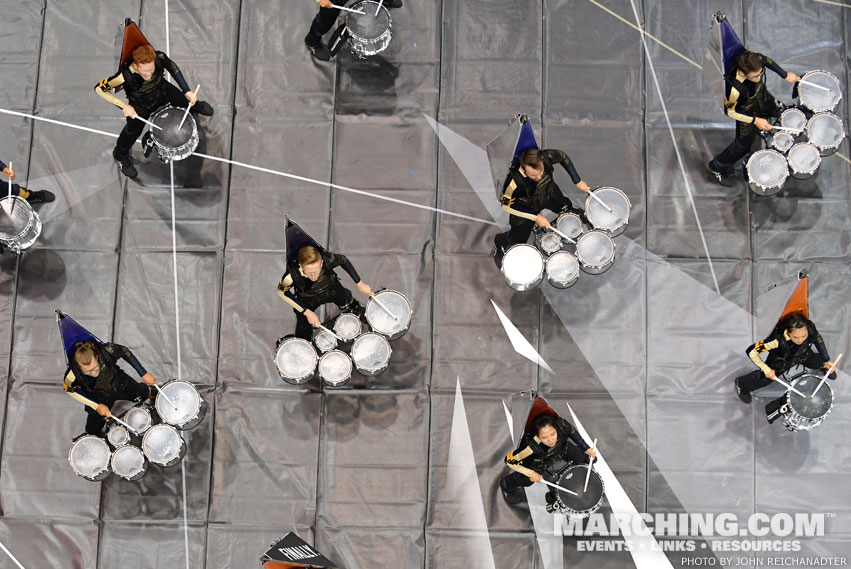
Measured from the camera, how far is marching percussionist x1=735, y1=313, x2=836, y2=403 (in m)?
5.61

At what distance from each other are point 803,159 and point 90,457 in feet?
20.9

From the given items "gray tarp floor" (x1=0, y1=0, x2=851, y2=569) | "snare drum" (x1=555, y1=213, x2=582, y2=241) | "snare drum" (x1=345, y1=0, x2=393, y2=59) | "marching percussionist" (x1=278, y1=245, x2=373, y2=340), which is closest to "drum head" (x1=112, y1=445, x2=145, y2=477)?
"gray tarp floor" (x1=0, y1=0, x2=851, y2=569)

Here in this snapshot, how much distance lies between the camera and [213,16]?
283 inches

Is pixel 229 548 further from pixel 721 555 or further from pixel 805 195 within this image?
pixel 805 195

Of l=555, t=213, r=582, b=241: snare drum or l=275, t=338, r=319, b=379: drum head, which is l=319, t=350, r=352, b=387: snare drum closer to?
l=275, t=338, r=319, b=379: drum head

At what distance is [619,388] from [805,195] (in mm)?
2449

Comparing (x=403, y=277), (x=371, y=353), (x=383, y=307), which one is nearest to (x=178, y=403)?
(x=371, y=353)

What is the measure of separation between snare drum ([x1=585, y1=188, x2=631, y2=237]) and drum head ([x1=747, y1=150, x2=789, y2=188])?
1.16m

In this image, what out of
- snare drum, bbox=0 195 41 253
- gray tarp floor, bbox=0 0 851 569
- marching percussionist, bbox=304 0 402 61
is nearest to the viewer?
gray tarp floor, bbox=0 0 851 569

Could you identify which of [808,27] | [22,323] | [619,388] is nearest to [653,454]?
[619,388]

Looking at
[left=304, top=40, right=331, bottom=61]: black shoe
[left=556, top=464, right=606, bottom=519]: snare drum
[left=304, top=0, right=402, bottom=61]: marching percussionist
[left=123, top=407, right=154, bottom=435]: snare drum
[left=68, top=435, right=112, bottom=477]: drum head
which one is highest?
[left=304, top=0, right=402, bottom=61]: marching percussionist

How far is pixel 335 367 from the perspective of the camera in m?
5.99

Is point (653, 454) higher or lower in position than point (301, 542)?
higher

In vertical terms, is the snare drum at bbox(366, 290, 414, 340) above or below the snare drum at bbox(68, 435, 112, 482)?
above
